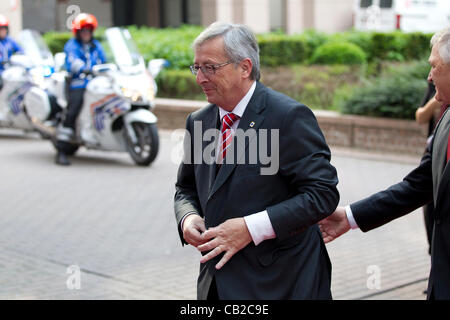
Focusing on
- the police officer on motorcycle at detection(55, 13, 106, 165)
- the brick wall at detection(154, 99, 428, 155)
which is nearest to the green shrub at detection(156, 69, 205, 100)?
the brick wall at detection(154, 99, 428, 155)

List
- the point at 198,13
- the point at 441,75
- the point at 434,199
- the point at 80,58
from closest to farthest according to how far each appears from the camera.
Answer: the point at 441,75 < the point at 434,199 < the point at 80,58 < the point at 198,13

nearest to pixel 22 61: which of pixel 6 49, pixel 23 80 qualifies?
pixel 23 80

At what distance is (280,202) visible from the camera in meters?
3.19

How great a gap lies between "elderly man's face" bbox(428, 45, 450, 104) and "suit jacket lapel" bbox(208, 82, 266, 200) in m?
0.67

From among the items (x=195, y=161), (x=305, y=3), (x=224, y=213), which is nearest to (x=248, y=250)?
(x=224, y=213)

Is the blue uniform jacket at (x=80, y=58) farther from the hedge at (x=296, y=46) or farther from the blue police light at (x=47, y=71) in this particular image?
the hedge at (x=296, y=46)

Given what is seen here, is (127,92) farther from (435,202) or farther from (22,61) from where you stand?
(435,202)

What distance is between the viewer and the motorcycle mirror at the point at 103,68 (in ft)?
37.3

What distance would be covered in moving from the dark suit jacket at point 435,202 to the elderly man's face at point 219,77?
0.81 meters

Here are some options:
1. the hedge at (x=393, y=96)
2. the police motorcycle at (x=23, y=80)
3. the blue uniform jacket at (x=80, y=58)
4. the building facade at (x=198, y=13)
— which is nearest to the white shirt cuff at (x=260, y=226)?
the blue uniform jacket at (x=80, y=58)

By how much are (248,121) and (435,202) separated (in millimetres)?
778

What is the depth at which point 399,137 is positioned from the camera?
1200 cm

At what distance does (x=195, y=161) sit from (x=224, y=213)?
329 millimetres

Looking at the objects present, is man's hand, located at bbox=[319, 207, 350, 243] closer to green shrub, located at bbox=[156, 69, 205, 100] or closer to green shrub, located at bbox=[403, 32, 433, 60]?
green shrub, located at bbox=[156, 69, 205, 100]
